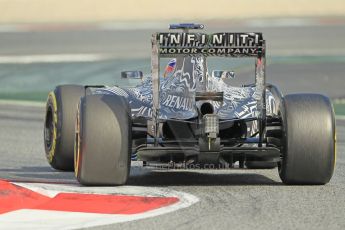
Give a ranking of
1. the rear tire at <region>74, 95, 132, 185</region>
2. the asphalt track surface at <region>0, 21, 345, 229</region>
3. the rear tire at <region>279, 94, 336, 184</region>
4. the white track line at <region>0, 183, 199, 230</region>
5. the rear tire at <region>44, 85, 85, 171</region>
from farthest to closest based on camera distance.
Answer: the rear tire at <region>44, 85, 85, 171</region>, the rear tire at <region>279, 94, 336, 184</region>, the rear tire at <region>74, 95, 132, 185</region>, the asphalt track surface at <region>0, 21, 345, 229</region>, the white track line at <region>0, 183, 199, 230</region>

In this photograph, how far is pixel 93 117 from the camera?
1002 cm

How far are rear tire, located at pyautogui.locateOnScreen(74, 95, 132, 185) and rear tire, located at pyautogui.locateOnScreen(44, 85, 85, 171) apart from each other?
166 cm

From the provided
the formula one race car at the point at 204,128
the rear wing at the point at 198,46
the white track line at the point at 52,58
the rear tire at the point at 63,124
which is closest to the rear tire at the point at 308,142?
the formula one race car at the point at 204,128

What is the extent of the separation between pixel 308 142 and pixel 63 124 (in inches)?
114

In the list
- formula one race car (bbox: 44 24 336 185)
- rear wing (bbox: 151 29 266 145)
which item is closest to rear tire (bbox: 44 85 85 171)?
formula one race car (bbox: 44 24 336 185)

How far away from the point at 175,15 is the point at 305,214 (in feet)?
112

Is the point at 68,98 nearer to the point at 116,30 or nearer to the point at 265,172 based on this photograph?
the point at 265,172

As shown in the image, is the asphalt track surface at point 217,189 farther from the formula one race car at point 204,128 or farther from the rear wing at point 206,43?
the rear wing at point 206,43

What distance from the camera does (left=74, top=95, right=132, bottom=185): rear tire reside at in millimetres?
9945

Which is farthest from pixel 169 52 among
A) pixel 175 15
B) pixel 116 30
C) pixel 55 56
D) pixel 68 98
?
pixel 175 15

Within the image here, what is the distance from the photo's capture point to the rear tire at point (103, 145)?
32.6 ft

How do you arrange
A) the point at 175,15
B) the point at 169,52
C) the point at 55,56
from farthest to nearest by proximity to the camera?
1. the point at 175,15
2. the point at 55,56
3. the point at 169,52

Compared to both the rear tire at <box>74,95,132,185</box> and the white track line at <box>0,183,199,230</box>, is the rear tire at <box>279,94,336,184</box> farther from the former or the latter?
the rear tire at <box>74,95,132,185</box>

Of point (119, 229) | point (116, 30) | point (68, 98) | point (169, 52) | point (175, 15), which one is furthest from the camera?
point (175, 15)
